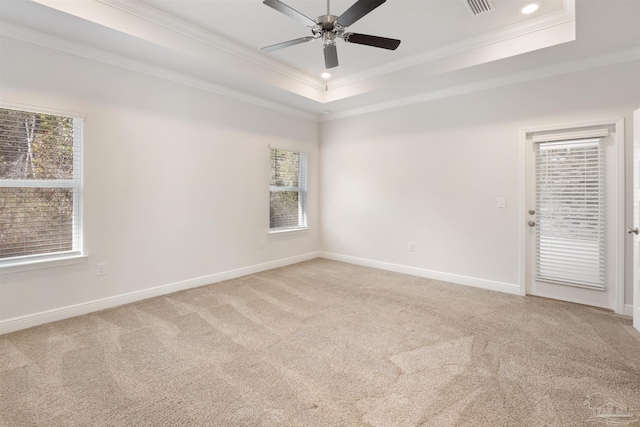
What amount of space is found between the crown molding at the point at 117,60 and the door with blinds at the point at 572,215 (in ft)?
12.6

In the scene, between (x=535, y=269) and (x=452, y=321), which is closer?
(x=452, y=321)

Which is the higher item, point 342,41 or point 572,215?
point 342,41

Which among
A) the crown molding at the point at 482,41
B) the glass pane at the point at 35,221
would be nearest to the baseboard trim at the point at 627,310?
the crown molding at the point at 482,41

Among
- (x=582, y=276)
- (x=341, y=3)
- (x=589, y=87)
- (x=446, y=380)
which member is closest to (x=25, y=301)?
(x=446, y=380)

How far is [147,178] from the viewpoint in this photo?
3.50m

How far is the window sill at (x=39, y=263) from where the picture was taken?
2670 mm

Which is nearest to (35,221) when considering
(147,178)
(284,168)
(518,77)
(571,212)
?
(147,178)

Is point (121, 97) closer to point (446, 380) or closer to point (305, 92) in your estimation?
point (305, 92)

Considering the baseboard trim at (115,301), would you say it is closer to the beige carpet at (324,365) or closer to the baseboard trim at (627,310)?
the beige carpet at (324,365)

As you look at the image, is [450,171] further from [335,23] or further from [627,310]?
[335,23]

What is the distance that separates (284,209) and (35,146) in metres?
3.21

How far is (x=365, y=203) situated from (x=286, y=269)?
1.71 metres

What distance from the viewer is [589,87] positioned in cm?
329

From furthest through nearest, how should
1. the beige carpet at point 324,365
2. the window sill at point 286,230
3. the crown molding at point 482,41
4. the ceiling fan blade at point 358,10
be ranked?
the window sill at point 286,230
the crown molding at point 482,41
the ceiling fan blade at point 358,10
the beige carpet at point 324,365
